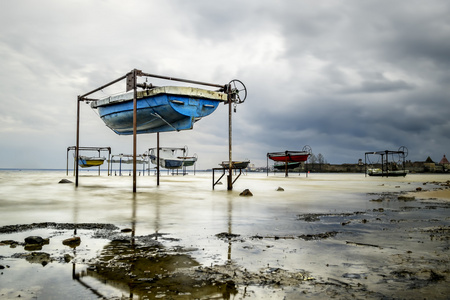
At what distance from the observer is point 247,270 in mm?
2885

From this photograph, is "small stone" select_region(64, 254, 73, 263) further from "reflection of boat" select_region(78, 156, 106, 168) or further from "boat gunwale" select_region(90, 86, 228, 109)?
"reflection of boat" select_region(78, 156, 106, 168)

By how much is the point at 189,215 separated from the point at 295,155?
37.0m

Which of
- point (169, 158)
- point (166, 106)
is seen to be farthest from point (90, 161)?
point (166, 106)

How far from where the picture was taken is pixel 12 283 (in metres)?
2.50

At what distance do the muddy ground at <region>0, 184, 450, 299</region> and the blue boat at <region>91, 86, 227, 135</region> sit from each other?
369 inches

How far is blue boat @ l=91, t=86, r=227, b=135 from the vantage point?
13.5 m

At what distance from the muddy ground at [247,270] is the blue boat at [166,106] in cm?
938

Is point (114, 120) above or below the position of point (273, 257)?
above

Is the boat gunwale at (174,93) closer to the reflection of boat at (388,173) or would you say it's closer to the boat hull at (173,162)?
the boat hull at (173,162)

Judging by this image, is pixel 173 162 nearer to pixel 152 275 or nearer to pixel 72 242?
pixel 72 242

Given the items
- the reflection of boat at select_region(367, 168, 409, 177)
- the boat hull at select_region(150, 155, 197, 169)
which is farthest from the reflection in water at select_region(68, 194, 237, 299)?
the reflection of boat at select_region(367, 168, 409, 177)

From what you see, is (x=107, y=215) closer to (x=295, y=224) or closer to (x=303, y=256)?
(x=295, y=224)

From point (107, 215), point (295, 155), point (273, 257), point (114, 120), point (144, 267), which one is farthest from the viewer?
point (295, 155)

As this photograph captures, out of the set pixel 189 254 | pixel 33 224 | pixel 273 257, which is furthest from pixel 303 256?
pixel 33 224
